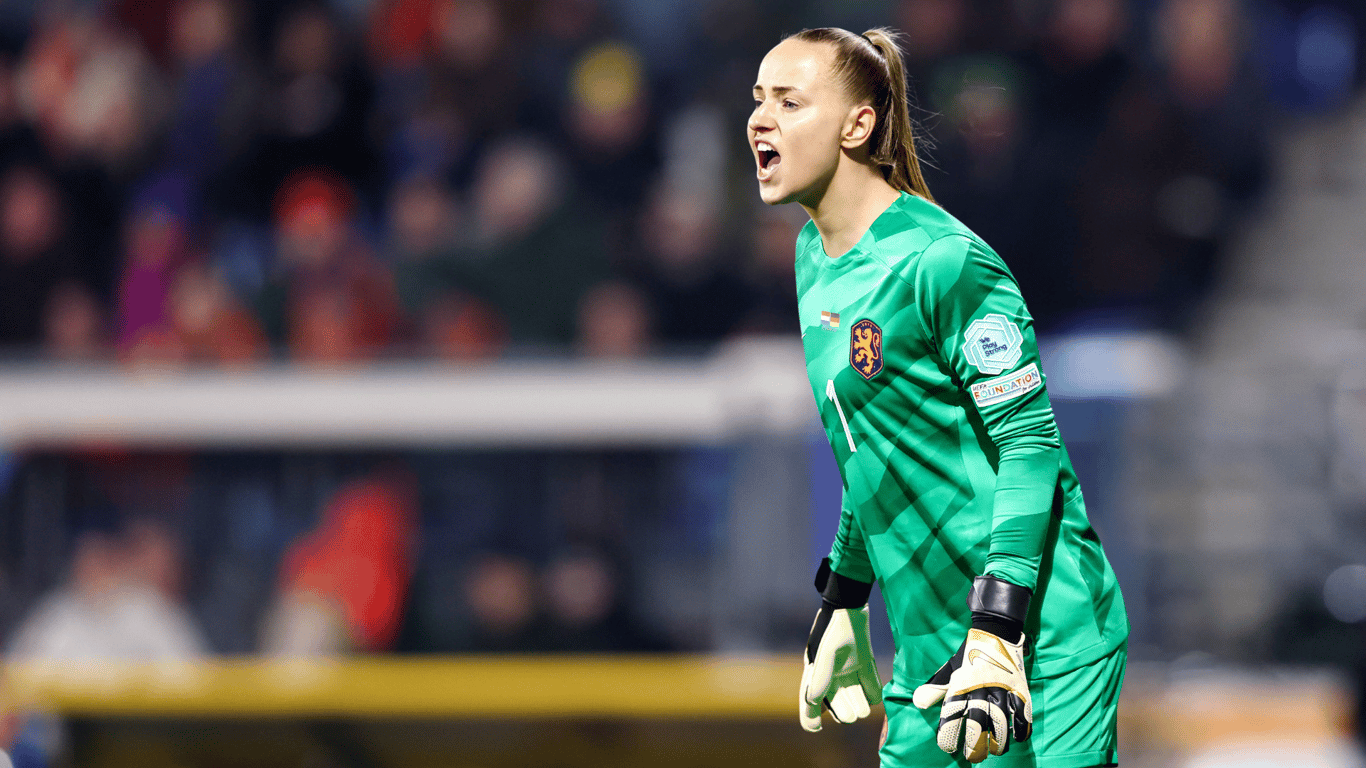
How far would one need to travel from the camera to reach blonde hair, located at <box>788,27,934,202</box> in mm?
2633

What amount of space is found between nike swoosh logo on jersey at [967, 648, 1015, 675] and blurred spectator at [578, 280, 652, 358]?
5.82m

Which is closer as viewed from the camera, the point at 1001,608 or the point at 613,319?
the point at 1001,608

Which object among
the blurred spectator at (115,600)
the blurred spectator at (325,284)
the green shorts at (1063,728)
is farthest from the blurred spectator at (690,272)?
the green shorts at (1063,728)

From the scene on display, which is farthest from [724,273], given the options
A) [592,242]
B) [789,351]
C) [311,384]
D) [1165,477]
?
[1165,477]

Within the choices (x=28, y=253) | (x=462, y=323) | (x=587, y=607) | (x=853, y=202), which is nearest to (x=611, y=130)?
(x=462, y=323)

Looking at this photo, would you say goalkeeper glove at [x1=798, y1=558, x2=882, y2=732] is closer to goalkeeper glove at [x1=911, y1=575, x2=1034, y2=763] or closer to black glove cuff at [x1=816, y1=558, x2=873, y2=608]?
black glove cuff at [x1=816, y1=558, x2=873, y2=608]

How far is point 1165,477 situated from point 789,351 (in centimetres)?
172

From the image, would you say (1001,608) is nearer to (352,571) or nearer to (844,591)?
(844,591)

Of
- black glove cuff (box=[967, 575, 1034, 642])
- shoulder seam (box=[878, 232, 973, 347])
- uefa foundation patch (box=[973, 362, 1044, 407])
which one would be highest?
shoulder seam (box=[878, 232, 973, 347])

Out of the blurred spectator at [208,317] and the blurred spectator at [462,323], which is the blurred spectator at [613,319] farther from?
the blurred spectator at [208,317]

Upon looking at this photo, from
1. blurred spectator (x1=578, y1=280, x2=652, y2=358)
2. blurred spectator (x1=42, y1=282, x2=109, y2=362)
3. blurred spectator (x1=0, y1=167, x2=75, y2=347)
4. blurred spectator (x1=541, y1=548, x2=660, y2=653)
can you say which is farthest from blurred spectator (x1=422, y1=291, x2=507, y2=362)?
blurred spectator (x1=0, y1=167, x2=75, y2=347)

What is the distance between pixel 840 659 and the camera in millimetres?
2945

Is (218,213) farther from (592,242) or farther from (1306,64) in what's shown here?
(1306,64)

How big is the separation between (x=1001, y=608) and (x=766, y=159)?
0.86 m
